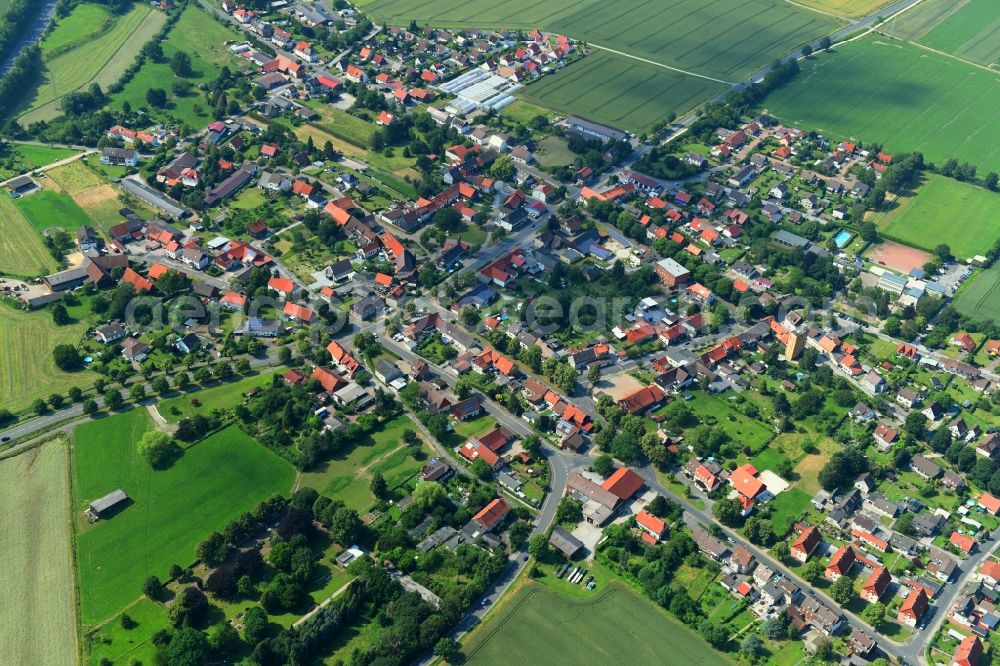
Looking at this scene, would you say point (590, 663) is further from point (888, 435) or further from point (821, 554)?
point (888, 435)

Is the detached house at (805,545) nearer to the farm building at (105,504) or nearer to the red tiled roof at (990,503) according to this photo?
the red tiled roof at (990,503)

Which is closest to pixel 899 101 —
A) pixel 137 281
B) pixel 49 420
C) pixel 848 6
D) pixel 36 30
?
pixel 848 6

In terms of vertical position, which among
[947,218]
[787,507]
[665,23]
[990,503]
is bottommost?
[947,218]

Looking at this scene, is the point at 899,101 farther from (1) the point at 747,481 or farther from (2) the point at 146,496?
(2) the point at 146,496

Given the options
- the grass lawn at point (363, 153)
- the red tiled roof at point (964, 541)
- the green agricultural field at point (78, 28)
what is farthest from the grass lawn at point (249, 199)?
the red tiled roof at point (964, 541)

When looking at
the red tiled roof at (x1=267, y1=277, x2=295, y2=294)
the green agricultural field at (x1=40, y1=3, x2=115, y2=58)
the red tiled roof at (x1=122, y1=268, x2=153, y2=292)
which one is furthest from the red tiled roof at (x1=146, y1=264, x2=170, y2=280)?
the green agricultural field at (x1=40, y1=3, x2=115, y2=58)

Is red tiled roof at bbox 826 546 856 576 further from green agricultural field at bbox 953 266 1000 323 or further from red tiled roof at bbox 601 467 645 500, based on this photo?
green agricultural field at bbox 953 266 1000 323

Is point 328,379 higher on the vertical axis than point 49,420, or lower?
lower
